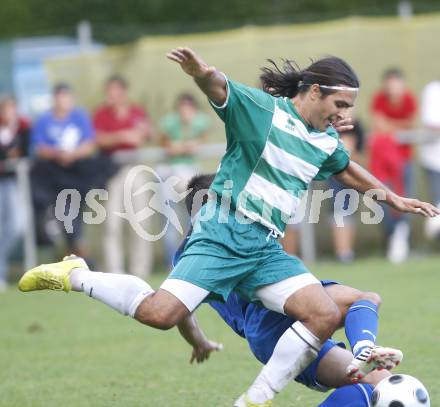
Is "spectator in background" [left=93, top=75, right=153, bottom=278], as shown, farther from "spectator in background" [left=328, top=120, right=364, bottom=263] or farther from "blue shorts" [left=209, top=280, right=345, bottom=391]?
"blue shorts" [left=209, top=280, right=345, bottom=391]

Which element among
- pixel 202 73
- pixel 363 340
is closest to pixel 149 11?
pixel 202 73

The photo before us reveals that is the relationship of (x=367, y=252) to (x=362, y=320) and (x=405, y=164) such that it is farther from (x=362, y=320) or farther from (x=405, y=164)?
(x=362, y=320)

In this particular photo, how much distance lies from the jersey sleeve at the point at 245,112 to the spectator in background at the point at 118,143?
22.6ft

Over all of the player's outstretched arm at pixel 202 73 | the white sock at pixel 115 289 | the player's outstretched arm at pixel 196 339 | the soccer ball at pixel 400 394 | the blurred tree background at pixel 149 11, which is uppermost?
the player's outstretched arm at pixel 202 73

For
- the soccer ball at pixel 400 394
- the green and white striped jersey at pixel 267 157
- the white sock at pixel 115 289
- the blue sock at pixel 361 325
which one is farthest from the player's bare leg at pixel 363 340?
the white sock at pixel 115 289

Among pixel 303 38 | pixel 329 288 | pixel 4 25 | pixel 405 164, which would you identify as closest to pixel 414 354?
pixel 329 288

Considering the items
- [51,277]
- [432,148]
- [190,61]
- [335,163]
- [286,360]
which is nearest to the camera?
[190,61]

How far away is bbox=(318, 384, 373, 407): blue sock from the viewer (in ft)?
15.8

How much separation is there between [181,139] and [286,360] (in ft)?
24.4

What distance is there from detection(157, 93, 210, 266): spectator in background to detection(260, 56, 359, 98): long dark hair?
6482mm

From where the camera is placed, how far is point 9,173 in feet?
39.1

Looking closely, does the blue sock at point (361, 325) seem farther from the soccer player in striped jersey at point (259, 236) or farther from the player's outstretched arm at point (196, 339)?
the player's outstretched arm at point (196, 339)

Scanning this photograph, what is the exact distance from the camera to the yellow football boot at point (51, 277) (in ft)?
17.0

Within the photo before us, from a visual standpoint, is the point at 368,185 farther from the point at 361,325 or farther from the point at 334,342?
the point at 361,325
